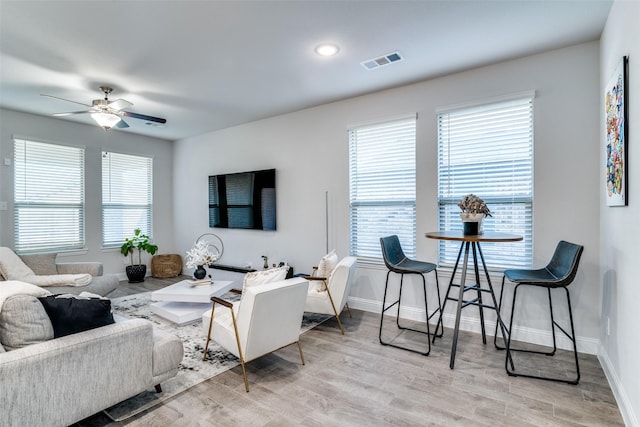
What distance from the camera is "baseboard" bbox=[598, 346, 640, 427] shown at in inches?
76.0

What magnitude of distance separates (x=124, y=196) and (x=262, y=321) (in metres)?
5.21

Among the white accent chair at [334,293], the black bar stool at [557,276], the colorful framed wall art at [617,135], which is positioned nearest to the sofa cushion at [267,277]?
the white accent chair at [334,293]

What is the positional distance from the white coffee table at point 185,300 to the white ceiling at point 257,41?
2479 mm

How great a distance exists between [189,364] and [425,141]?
3.34m

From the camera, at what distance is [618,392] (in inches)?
88.2

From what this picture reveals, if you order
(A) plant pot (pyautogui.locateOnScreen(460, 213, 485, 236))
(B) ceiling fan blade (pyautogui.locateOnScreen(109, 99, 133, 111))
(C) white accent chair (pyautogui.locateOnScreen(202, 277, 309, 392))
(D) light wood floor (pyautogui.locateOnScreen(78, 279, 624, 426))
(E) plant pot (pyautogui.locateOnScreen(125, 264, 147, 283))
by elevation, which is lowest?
(D) light wood floor (pyautogui.locateOnScreen(78, 279, 624, 426))

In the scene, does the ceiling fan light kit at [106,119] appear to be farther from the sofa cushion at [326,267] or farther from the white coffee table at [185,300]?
the sofa cushion at [326,267]

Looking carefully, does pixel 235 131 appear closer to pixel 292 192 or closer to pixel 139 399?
pixel 292 192

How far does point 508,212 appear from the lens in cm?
338

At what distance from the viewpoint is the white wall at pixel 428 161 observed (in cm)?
300

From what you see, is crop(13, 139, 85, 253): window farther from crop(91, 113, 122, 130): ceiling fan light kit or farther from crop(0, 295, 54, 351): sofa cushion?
crop(0, 295, 54, 351): sofa cushion

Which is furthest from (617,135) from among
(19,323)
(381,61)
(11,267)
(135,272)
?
(135,272)

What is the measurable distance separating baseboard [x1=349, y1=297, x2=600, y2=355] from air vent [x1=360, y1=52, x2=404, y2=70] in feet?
9.10

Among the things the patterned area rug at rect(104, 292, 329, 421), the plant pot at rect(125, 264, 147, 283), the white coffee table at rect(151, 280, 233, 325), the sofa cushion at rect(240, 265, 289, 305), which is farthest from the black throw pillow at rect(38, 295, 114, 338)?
the plant pot at rect(125, 264, 147, 283)
